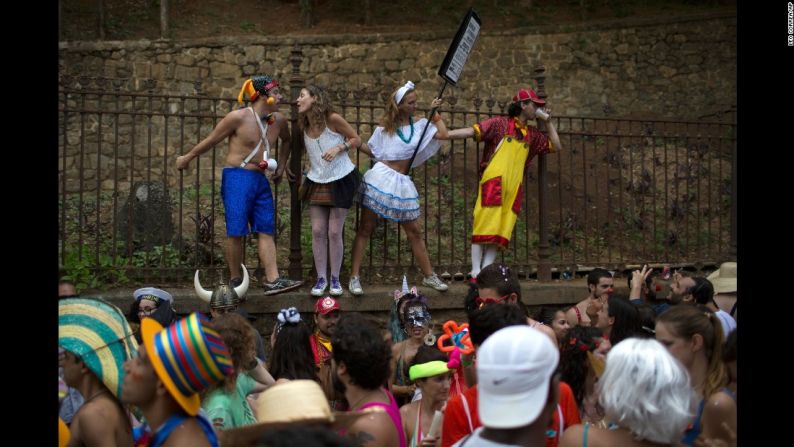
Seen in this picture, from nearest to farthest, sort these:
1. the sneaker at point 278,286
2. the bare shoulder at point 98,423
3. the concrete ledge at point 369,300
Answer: the bare shoulder at point 98,423
the concrete ledge at point 369,300
the sneaker at point 278,286

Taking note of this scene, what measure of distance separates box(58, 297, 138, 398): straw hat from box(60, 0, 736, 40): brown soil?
15.6 metres

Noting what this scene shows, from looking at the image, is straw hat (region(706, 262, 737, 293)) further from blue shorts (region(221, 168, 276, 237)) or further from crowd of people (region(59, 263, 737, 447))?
blue shorts (region(221, 168, 276, 237))

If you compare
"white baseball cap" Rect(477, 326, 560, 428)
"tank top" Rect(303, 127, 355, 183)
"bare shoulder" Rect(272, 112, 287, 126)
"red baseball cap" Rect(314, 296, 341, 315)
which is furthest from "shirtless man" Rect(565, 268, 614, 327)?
"white baseball cap" Rect(477, 326, 560, 428)

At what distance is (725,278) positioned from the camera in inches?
338

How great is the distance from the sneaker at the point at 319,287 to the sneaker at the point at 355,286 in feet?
0.78

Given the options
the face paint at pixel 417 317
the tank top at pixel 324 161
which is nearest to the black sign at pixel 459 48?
the tank top at pixel 324 161

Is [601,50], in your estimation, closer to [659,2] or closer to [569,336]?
[659,2]

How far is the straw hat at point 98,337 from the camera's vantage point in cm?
353

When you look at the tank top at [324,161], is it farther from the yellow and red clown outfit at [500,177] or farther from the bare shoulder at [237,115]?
the yellow and red clown outfit at [500,177]

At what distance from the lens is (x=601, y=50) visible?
19.5 meters

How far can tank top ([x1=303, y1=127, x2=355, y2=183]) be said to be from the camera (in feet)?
24.6

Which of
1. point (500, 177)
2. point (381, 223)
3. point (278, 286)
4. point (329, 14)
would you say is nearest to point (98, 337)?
point (278, 286)
